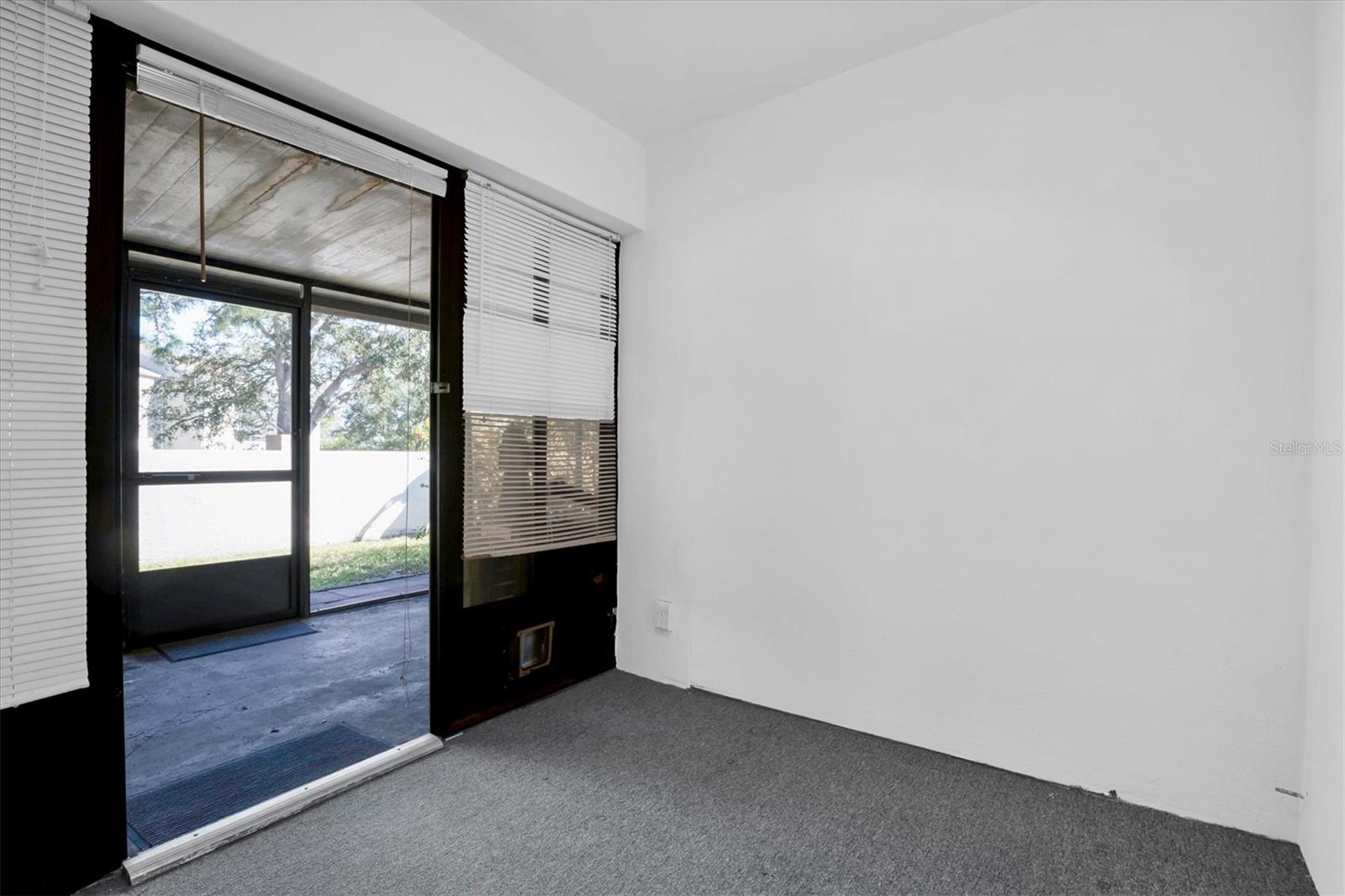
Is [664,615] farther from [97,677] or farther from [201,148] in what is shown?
[201,148]

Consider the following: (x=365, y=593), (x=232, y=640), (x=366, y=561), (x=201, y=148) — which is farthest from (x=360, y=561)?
(x=201, y=148)

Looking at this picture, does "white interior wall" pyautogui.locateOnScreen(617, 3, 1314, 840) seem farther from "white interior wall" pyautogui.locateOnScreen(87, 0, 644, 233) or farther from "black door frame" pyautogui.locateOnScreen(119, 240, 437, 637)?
"black door frame" pyautogui.locateOnScreen(119, 240, 437, 637)

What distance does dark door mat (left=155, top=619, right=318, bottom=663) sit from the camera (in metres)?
2.88

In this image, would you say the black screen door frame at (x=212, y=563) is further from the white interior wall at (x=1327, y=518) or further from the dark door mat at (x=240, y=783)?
the white interior wall at (x=1327, y=518)

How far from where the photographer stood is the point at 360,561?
8.70 ft

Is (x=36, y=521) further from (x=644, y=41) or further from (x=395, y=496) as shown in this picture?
(x=644, y=41)

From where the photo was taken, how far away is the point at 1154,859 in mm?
1693

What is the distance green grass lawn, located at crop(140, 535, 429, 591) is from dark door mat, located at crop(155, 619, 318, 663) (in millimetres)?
494

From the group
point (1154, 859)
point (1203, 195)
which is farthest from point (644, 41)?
point (1154, 859)

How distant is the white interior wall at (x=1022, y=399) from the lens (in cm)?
181

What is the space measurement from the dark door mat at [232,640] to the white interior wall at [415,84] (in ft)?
7.72

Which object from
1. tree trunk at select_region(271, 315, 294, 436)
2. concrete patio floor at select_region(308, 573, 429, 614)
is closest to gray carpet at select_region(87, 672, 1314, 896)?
concrete patio floor at select_region(308, 573, 429, 614)

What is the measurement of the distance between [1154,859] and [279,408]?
3.20m

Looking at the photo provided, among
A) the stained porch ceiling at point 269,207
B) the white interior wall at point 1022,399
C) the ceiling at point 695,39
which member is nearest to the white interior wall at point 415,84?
the ceiling at point 695,39
